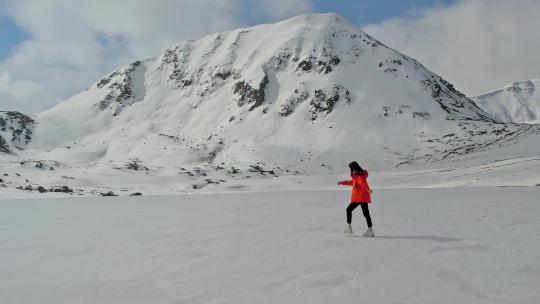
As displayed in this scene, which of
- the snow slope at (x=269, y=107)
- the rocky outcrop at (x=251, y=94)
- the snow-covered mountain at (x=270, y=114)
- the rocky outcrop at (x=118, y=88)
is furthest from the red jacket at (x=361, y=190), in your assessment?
the rocky outcrop at (x=118, y=88)

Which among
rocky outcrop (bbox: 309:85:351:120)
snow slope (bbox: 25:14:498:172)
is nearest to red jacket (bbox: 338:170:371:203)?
snow slope (bbox: 25:14:498:172)

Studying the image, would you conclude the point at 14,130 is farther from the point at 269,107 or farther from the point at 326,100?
the point at 326,100

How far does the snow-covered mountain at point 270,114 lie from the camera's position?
87.9 m

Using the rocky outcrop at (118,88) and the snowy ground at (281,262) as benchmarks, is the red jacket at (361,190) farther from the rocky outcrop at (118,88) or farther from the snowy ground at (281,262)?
the rocky outcrop at (118,88)

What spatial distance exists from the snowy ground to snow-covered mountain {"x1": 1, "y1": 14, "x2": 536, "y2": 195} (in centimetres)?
4749

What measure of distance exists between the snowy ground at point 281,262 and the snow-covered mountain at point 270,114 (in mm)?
47489

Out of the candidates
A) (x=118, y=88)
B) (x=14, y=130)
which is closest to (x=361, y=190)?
(x=14, y=130)

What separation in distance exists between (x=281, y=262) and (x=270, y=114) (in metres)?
109

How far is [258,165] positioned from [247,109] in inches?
1580

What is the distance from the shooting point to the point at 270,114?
116000mm

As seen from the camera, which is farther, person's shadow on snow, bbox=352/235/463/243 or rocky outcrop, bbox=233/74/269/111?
rocky outcrop, bbox=233/74/269/111

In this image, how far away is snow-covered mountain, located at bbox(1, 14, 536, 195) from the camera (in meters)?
87.9

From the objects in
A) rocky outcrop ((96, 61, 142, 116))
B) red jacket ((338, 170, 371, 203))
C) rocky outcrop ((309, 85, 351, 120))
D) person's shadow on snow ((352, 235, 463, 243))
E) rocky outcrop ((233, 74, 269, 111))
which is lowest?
person's shadow on snow ((352, 235, 463, 243))

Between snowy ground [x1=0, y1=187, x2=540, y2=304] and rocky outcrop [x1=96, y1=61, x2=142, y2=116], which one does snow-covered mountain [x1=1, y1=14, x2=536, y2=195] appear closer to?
rocky outcrop [x1=96, y1=61, x2=142, y2=116]
